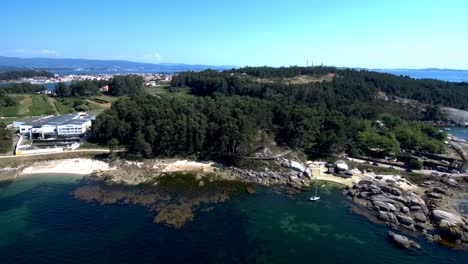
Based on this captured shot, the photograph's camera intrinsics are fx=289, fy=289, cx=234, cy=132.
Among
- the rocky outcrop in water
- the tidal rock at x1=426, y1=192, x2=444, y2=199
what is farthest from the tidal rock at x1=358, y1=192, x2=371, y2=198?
the tidal rock at x1=426, y1=192, x2=444, y2=199

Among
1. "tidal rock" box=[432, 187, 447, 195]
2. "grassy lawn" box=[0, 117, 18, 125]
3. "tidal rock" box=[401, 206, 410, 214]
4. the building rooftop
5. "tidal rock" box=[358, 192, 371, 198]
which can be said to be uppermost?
the building rooftop

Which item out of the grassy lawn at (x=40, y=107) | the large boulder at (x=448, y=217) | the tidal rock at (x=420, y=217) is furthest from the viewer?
the grassy lawn at (x=40, y=107)

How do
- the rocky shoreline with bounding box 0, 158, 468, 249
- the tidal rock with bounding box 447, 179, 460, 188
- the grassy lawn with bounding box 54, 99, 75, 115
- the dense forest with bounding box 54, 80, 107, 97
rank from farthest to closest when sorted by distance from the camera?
1. the dense forest with bounding box 54, 80, 107, 97
2. the grassy lawn with bounding box 54, 99, 75, 115
3. the tidal rock with bounding box 447, 179, 460, 188
4. the rocky shoreline with bounding box 0, 158, 468, 249

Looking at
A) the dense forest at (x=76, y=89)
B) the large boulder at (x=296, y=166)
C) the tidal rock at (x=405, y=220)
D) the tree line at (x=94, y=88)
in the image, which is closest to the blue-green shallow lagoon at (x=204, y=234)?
the tidal rock at (x=405, y=220)

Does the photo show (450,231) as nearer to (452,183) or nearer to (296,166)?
(452,183)

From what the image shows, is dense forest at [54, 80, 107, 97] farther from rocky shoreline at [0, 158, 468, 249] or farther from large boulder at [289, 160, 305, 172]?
large boulder at [289, 160, 305, 172]

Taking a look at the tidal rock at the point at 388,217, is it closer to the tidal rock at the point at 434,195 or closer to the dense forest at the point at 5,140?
Answer: the tidal rock at the point at 434,195

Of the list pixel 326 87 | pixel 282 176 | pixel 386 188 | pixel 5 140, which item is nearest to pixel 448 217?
pixel 386 188
